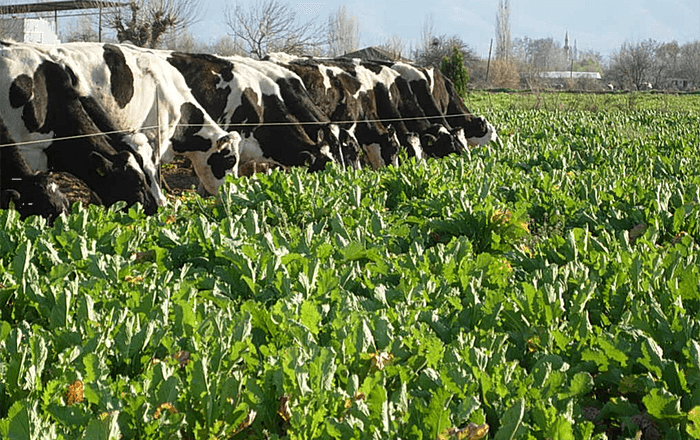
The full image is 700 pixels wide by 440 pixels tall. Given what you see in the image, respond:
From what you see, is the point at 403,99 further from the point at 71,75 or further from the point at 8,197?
the point at 8,197

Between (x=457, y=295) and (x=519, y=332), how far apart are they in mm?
416

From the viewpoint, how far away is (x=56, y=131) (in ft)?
23.8

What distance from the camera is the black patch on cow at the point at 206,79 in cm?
974

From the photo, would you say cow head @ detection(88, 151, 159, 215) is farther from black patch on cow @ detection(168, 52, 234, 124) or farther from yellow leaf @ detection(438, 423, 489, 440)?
yellow leaf @ detection(438, 423, 489, 440)

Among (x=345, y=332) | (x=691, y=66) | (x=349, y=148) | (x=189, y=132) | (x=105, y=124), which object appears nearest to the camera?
(x=345, y=332)

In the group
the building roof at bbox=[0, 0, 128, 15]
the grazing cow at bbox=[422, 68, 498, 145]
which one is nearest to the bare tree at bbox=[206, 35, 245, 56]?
the building roof at bbox=[0, 0, 128, 15]

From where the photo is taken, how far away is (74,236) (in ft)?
13.4

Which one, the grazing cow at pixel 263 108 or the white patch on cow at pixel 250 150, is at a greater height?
the grazing cow at pixel 263 108

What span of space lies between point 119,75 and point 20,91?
1.30m

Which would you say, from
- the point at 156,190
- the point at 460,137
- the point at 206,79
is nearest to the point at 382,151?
the point at 460,137

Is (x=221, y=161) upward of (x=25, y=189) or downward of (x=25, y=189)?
upward

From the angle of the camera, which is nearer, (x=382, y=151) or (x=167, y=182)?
(x=167, y=182)

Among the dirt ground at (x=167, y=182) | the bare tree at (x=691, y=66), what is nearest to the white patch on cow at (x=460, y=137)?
the dirt ground at (x=167, y=182)

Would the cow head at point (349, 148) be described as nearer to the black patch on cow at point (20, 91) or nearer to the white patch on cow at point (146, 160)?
the white patch on cow at point (146, 160)
